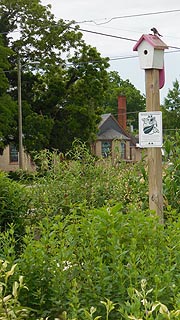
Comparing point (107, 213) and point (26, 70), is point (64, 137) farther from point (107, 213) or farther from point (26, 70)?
point (107, 213)

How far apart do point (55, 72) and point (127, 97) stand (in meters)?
37.9

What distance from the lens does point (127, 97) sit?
69.6 m

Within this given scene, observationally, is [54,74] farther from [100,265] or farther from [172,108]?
[100,265]

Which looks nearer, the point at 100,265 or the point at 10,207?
the point at 100,265

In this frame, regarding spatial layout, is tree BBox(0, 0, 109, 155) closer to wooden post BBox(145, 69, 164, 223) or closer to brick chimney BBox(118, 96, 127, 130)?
brick chimney BBox(118, 96, 127, 130)

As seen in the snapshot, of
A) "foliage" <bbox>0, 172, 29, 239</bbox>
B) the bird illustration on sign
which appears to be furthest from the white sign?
"foliage" <bbox>0, 172, 29, 239</bbox>

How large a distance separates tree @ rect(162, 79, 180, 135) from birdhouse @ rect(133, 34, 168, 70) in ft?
130

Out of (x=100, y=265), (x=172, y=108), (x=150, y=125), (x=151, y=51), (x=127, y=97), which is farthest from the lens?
(x=127, y=97)

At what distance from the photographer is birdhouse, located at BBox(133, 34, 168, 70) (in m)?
4.77

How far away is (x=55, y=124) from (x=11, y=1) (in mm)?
6898

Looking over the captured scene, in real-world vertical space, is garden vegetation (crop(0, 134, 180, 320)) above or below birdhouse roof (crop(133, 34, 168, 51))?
below

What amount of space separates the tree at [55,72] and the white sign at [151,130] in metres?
26.2

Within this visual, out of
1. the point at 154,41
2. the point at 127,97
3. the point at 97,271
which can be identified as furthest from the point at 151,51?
the point at 127,97

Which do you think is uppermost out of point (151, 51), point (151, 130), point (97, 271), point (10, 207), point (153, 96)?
point (151, 51)
